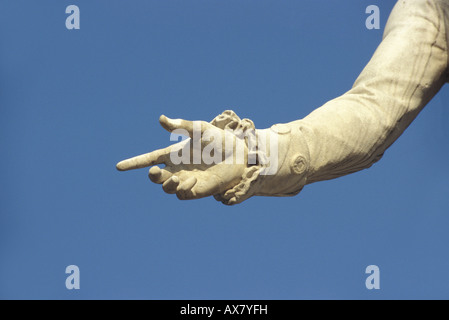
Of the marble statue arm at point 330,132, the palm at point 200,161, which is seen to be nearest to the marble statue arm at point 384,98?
the marble statue arm at point 330,132

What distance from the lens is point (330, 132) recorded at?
377 centimetres

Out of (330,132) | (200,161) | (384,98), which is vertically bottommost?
(200,161)

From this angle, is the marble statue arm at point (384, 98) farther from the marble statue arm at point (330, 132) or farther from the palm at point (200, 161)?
the palm at point (200, 161)

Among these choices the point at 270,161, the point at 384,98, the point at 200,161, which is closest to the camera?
the point at 200,161

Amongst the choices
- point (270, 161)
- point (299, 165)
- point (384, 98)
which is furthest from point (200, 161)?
point (384, 98)

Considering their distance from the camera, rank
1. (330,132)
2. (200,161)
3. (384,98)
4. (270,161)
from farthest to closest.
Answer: (384,98) → (330,132) → (270,161) → (200,161)

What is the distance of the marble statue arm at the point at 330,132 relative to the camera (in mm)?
3471

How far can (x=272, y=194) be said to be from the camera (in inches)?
148

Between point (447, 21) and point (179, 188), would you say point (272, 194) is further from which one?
point (447, 21)

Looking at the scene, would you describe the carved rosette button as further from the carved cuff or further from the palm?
the palm

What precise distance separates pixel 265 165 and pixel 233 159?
143 millimetres

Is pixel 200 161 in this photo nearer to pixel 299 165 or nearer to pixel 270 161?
pixel 270 161

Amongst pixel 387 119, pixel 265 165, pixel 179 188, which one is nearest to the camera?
pixel 179 188

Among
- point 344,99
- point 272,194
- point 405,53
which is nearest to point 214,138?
point 272,194
